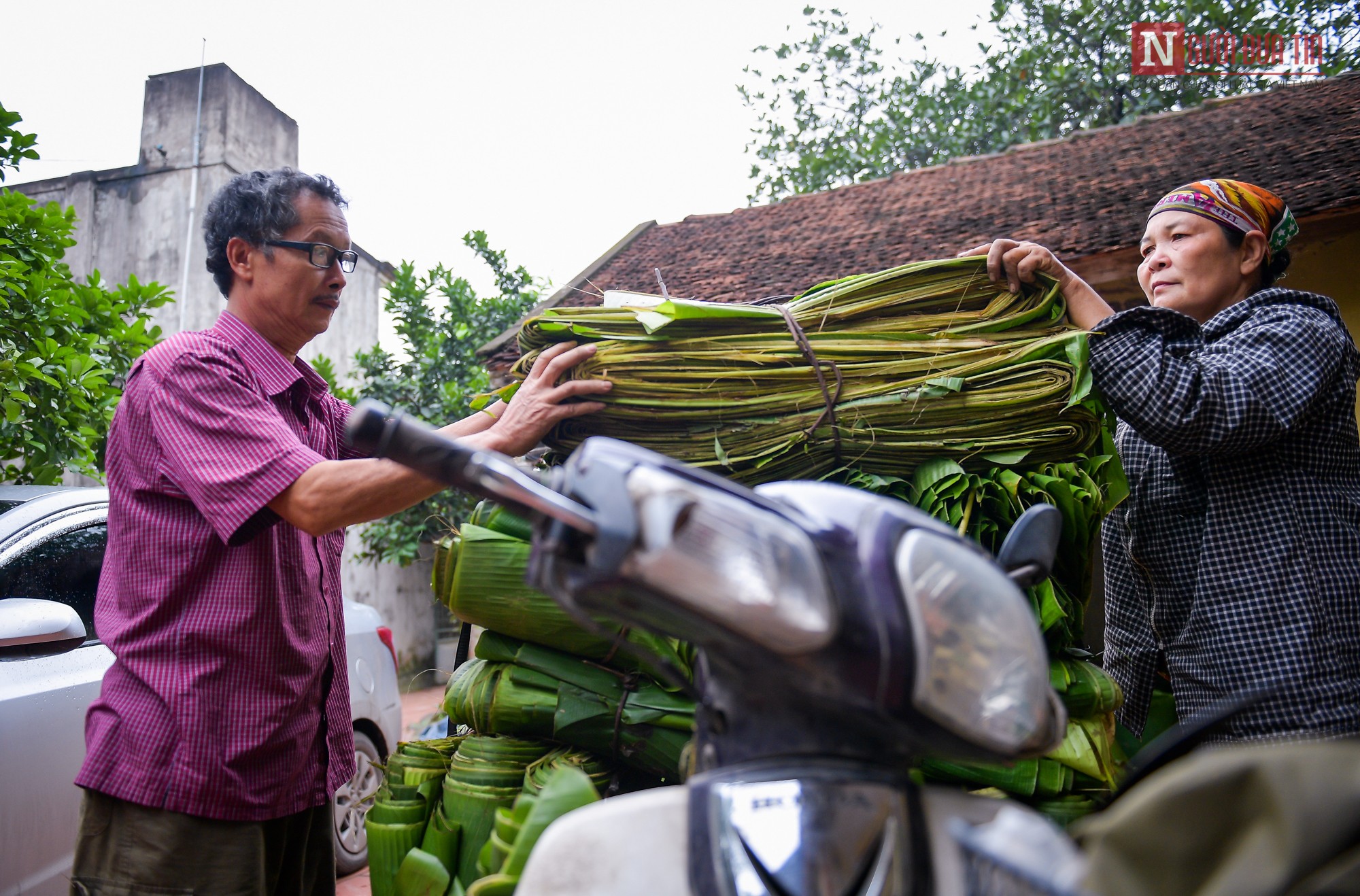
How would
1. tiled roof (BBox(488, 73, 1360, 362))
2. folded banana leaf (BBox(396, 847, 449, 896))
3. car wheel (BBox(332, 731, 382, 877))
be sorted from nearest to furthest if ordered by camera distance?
folded banana leaf (BBox(396, 847, 449, 896)) → car wheel (BBox(332, 731, 382, 877)) → tiled roof (BBox(488, 73, 1360, 362))

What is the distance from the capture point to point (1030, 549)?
0.97 meters

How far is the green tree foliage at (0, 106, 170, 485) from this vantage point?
12.9 ft

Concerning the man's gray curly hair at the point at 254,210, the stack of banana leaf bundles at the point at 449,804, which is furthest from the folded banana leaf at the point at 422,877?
the man's gray curly hair at the point at 254,210

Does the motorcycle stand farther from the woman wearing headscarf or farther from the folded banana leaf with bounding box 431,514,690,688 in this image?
the woman wearing headscarf

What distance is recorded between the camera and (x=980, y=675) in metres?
0.75

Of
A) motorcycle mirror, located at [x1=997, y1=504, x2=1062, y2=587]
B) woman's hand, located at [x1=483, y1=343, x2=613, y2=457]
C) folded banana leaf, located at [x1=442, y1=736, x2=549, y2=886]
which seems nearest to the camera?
motorcycle mirror, located at [x1=997, y1=504, x2=1062, y2=587]

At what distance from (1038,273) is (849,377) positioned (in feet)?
1.36

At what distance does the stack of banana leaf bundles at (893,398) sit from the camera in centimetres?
159

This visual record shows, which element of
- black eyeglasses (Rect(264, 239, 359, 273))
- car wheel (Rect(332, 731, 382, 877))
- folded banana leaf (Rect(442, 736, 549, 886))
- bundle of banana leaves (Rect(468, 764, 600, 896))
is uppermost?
black eyeglasses (Rect(264, 239, 359, 273))

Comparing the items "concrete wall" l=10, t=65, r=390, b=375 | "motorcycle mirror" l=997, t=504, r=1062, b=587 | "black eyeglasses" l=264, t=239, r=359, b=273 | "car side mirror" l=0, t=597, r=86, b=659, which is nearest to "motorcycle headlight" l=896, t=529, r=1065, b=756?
"motorcycle mirror" l=997, t=504, r=1062, b=587

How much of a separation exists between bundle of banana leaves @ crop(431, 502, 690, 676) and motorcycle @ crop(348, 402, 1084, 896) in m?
0.78

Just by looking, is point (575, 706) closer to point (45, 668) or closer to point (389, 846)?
point (389, 846)

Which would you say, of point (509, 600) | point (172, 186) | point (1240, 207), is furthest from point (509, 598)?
point (172, 186)

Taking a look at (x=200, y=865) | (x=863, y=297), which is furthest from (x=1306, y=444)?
(x=200, y=865)
